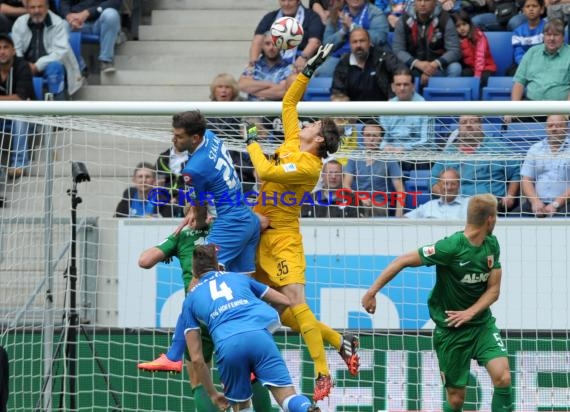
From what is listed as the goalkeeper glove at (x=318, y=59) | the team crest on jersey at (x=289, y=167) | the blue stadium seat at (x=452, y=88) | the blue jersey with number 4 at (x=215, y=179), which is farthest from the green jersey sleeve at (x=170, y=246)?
the blue stadium seat at (x=452, y=88)

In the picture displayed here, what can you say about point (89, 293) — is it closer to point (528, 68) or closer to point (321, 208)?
point (321, 208)

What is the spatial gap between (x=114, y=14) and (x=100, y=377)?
5282mm

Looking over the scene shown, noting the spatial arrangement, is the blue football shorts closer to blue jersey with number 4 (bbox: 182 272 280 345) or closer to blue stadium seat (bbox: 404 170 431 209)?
blue jersey with number 4 (bbox: 182 272 280 345)

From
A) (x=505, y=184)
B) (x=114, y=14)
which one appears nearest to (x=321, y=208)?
(x=505, y=184)

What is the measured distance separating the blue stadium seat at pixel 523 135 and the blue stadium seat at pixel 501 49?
130 inches

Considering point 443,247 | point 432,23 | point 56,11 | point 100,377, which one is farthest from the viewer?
point 56,11

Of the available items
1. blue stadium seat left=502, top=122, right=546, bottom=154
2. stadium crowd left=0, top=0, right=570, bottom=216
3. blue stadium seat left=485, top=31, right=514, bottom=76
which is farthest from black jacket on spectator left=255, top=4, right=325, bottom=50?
blue stadium seat left=502, top=122, right=546, bottom=154

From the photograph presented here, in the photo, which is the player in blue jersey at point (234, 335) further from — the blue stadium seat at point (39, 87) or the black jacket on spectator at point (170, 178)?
the blue stadium seat at point (39, 87)

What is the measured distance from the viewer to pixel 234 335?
31.4 feet

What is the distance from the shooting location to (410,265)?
33.9 ft

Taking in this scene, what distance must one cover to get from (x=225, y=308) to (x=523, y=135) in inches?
137

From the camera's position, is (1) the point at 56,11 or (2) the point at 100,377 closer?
Result: (2) the point at 100,377

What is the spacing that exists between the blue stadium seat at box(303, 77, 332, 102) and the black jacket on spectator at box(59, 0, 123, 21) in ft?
8.89

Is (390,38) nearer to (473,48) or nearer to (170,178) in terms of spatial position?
(473,48)
